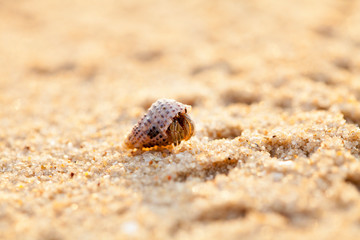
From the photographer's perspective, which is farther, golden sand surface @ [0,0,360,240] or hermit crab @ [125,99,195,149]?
hermit crab @ [125,99,195,149]

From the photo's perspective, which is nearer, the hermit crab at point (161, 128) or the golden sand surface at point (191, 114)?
the golden sand surface at point (191, 114)

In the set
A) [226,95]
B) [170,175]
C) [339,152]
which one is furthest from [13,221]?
[226,95]

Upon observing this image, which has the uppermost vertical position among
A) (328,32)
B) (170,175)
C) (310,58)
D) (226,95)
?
(328,32)

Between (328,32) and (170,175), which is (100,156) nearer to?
(170,175)
